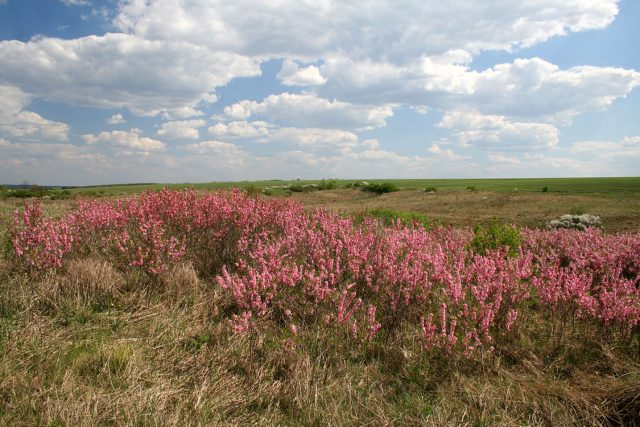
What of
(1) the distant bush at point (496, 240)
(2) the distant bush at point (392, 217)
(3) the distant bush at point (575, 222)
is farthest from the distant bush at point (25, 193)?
(3) the distant bush at point (575, 222)

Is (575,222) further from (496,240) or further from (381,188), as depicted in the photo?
(381,188)

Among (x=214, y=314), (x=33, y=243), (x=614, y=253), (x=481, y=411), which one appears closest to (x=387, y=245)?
(x=214, y=314)

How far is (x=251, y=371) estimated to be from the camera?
3.50m

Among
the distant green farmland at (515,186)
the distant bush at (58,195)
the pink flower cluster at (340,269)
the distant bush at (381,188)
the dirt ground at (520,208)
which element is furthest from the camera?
the distant bush at (381,188)

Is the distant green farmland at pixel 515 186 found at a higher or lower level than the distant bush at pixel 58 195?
higher

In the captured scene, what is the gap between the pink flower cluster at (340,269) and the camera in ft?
13.8

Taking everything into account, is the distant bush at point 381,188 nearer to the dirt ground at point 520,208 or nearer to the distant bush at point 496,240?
the dirt ground at point 520,208

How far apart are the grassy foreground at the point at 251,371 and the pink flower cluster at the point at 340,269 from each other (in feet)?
0.86

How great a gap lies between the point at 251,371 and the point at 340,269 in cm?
233

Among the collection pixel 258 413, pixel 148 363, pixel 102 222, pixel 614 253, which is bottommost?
pixel 258 413

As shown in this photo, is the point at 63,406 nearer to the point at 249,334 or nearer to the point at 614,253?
the point at 249,334

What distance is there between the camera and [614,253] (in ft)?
21.0

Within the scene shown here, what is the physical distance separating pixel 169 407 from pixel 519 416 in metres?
2.56

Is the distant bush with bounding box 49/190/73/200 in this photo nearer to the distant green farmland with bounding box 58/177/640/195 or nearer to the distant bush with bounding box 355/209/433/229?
the distant green farmland with bounding box 58/177/640/195
